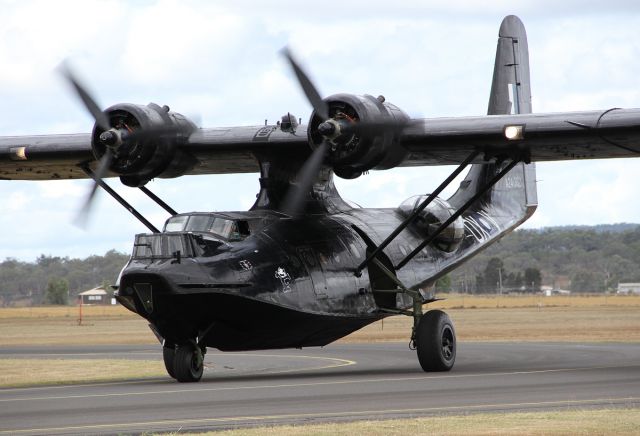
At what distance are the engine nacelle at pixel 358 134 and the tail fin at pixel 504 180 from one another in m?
5.76

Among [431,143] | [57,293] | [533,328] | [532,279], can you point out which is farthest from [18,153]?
[532,279]

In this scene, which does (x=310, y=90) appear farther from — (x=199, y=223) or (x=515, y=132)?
(x=515, y=132)

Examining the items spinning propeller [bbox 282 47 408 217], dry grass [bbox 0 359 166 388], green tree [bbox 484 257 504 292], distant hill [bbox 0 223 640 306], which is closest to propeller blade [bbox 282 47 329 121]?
spinning propeller [bbox 282 47 408 217]

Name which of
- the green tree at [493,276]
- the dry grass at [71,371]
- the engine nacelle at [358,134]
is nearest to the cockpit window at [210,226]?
the engine nacelle at [358,134]

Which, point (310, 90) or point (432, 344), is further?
point (432, 344)

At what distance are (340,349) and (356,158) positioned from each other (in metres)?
14.6

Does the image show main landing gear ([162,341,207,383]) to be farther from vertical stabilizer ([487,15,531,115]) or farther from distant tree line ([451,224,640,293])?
distant tree line ([451,224,640,293])

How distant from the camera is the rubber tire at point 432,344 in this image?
78.9 feet

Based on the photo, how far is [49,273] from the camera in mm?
170750

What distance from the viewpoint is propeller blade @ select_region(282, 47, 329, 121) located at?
2275 centimetres

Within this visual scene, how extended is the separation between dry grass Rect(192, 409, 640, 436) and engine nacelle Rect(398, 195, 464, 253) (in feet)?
39.1

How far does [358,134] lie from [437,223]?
5526 millimetres

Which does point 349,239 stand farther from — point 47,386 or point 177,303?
point 47,386

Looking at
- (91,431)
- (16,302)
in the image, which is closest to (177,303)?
(91,431)
